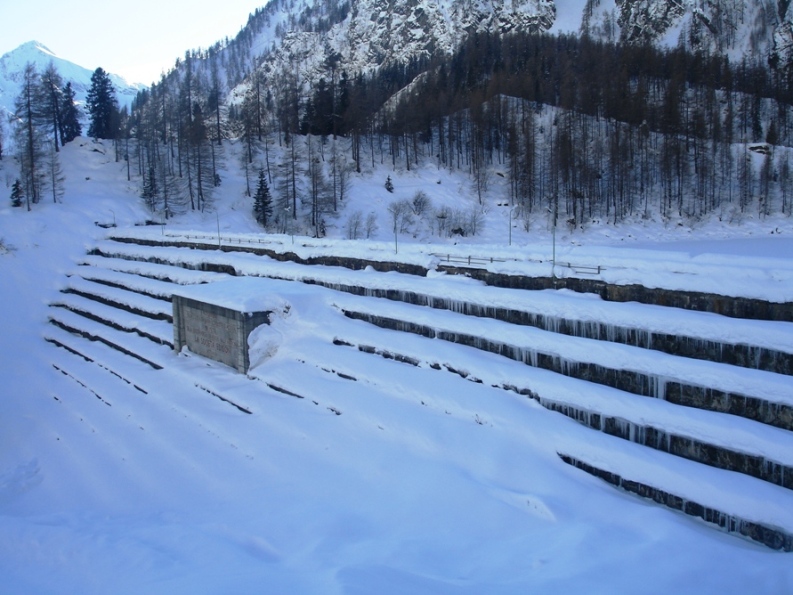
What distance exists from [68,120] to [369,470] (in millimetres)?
66629

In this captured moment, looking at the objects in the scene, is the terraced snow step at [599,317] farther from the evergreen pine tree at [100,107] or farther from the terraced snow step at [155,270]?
the evergreen pine tree at [100,107]

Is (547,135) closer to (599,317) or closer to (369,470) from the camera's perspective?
(599,317)

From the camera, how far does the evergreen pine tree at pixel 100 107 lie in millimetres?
65812

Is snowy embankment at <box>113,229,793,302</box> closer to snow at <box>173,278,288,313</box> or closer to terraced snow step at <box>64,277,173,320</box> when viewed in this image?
snow at <box>173,278,288,313</box>

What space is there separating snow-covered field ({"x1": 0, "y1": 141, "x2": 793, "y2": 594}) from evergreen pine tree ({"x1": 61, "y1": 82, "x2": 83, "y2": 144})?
164ft

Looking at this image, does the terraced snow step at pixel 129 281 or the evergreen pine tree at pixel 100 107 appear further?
the evergreen pine tree at pixel 100 107

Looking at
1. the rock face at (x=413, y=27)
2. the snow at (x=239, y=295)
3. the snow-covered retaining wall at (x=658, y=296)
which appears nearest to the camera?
the snow-covered retaining wall at (x=658, y=296)

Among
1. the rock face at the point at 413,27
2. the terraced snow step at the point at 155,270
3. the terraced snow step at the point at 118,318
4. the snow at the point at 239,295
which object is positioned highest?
the rock face at the point at 413,27

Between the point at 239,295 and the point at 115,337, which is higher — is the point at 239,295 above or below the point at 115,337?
above

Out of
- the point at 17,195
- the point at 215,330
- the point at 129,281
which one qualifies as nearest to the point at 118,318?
the point at 129,281

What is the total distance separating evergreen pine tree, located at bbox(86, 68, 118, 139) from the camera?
65812 millimetres

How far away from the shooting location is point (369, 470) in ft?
37.0

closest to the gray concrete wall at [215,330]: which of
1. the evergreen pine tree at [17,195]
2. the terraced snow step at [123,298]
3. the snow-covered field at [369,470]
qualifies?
the snow-covered field at [369,470]

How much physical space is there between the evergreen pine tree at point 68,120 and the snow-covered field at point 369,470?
4995cm
